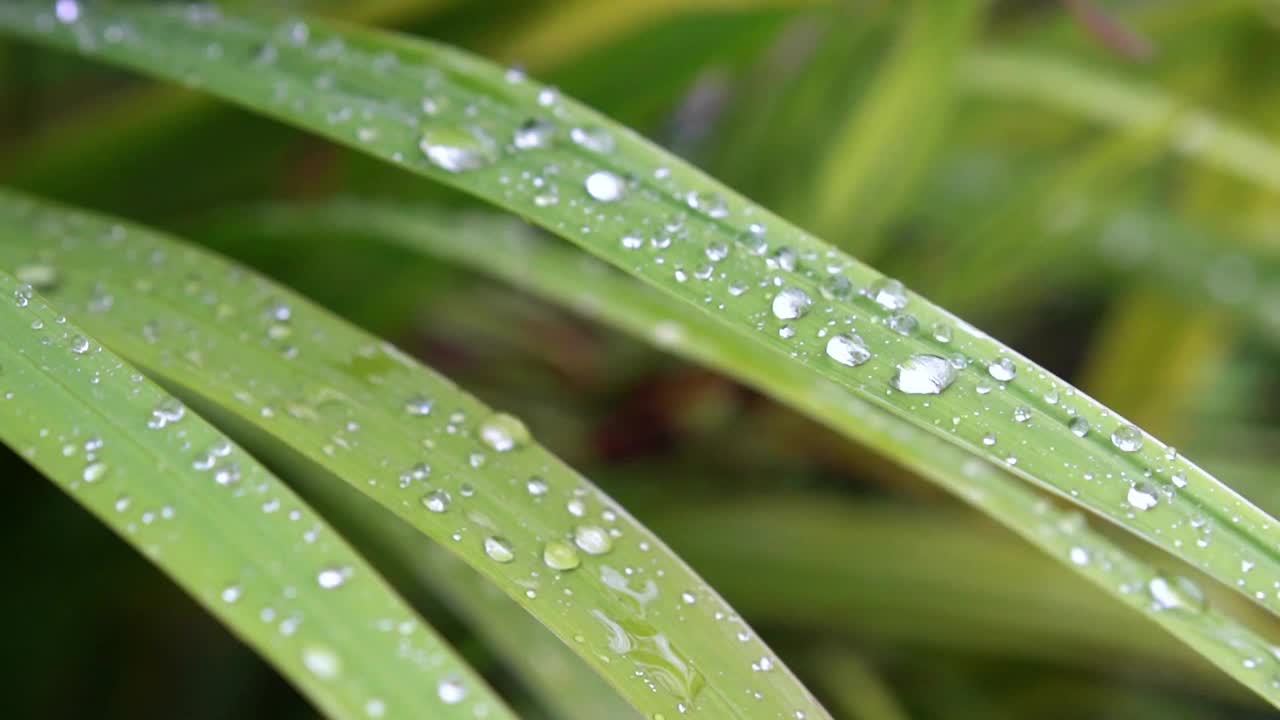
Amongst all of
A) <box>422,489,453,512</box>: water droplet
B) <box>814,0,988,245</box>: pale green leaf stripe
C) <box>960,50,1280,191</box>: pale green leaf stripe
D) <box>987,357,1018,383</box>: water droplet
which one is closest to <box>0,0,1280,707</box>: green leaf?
<box>987,357,1018,383</box>: water droplet

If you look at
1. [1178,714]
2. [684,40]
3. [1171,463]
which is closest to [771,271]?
[1171,463]

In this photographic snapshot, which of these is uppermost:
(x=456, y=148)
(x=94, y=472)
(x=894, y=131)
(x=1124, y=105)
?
(x=1124, y=105)

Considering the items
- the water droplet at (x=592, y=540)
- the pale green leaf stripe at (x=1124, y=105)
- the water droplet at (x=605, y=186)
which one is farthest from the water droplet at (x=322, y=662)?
the pale green leaf stripe at (x=1124, y=105)

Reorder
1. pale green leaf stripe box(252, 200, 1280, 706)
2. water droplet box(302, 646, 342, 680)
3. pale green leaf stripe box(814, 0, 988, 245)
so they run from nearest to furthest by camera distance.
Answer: water droplet box(302, 646, 342, 680) < pale green leaf stripe box(252, 200, 1280, 706) < pale green leaf stripe box(814, 0, 988, 245)

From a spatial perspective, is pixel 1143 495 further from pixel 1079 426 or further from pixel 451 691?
pixel 451 691

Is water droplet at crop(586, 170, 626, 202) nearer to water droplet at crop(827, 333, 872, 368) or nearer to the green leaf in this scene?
the green leaf

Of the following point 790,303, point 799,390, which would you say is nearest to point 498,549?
point 790,303

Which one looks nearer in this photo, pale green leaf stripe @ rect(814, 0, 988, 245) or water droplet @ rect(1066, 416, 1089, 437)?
water droplet @ rect(1066, 416, 1089, 437)
